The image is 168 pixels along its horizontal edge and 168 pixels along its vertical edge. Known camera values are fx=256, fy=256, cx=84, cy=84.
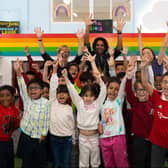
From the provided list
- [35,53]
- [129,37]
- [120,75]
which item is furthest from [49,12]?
[120,75]

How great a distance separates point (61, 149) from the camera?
2.57 m

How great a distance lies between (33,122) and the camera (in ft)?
8.20

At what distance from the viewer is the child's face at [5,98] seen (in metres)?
2.62

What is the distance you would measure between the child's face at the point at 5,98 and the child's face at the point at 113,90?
102 cm

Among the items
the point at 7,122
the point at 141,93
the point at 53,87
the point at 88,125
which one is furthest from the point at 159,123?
the point at 7,122

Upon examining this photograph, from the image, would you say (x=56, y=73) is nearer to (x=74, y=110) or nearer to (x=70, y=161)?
(x=74, y=110)

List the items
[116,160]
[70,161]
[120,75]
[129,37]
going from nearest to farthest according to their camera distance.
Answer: [116,160], [70,161], [120,75], [129,37]

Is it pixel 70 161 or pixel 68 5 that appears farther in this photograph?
pixel 68 5

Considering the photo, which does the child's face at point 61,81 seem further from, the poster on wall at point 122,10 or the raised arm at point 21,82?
the poster on wall at point 122,10

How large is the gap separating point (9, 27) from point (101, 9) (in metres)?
1.97

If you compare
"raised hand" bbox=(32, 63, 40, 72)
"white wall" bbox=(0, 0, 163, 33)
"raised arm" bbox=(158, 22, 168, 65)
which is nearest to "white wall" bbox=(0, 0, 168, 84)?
"white wall" bbox=(0, 0, 163, 33)

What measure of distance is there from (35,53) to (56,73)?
1.32m

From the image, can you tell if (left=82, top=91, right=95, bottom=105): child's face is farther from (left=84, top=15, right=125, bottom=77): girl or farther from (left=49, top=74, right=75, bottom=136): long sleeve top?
(left=84, top=15, right=125, bottom=77): girl

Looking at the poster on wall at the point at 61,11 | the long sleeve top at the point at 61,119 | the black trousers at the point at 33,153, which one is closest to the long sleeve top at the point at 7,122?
the black trousers at the point at 33,153
